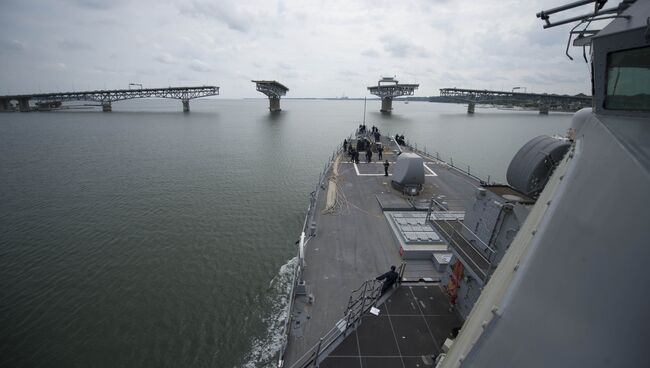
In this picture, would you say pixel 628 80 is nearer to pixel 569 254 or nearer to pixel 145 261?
pixel 569 254

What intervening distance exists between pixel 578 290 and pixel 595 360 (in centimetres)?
52

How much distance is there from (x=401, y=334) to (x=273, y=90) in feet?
475

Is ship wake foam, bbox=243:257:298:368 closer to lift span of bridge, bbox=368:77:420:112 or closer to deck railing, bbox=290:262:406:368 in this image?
deck railing, bbox=290:262:406:368

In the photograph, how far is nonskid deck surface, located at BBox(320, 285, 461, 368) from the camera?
26.2ft

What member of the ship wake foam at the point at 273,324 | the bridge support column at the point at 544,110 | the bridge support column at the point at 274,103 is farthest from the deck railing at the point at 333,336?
the bridge support column at the point at 544,110

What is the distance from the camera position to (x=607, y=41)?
143 inches

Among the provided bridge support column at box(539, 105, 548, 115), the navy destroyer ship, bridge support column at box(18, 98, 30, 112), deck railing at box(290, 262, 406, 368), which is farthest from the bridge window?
bridge support column at box(539, 105, 548, 115)

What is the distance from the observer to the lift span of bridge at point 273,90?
430 feet

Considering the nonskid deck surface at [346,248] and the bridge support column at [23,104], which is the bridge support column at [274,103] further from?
the nonskid deck surface at [346,248]

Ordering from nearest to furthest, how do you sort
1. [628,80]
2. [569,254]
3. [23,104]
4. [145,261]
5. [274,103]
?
[569,254]
[628,80]
[145,261]
[23,104]
[274,103]

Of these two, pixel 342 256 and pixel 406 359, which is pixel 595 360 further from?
pixel 342 256

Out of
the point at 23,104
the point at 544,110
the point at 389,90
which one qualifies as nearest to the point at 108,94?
the point at 23,104

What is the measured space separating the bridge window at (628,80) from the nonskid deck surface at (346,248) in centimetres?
598

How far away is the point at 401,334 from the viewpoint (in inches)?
345
